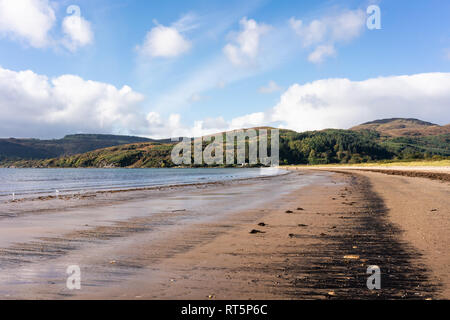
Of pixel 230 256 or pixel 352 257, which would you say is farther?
pixel 230 256

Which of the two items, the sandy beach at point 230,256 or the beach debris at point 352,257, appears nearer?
the sandy beach at point 230,256

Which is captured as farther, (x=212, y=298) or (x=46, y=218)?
(x=46, y=218)

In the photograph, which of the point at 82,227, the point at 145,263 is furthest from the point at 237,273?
the point at 82,227

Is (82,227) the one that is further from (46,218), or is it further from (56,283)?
(56,283)

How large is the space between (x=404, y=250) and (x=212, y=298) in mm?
5736

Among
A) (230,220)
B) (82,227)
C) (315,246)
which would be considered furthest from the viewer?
(230,220)

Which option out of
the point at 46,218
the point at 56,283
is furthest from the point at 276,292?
the point at 46,218

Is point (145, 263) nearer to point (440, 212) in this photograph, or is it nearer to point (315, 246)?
point (315, 246)

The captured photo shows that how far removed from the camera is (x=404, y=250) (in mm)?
8320

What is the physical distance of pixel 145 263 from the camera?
7539 millimetres

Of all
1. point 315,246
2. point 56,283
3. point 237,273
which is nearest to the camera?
point 56,283

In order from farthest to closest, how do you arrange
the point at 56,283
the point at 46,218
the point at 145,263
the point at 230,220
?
1. the point at 46,218
2. the point at 230,220
3. the point at 145,263
4. the point at 56,283

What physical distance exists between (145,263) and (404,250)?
6635mm

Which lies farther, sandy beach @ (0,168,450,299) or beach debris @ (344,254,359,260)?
beach debris @ (344,254,359,260)
